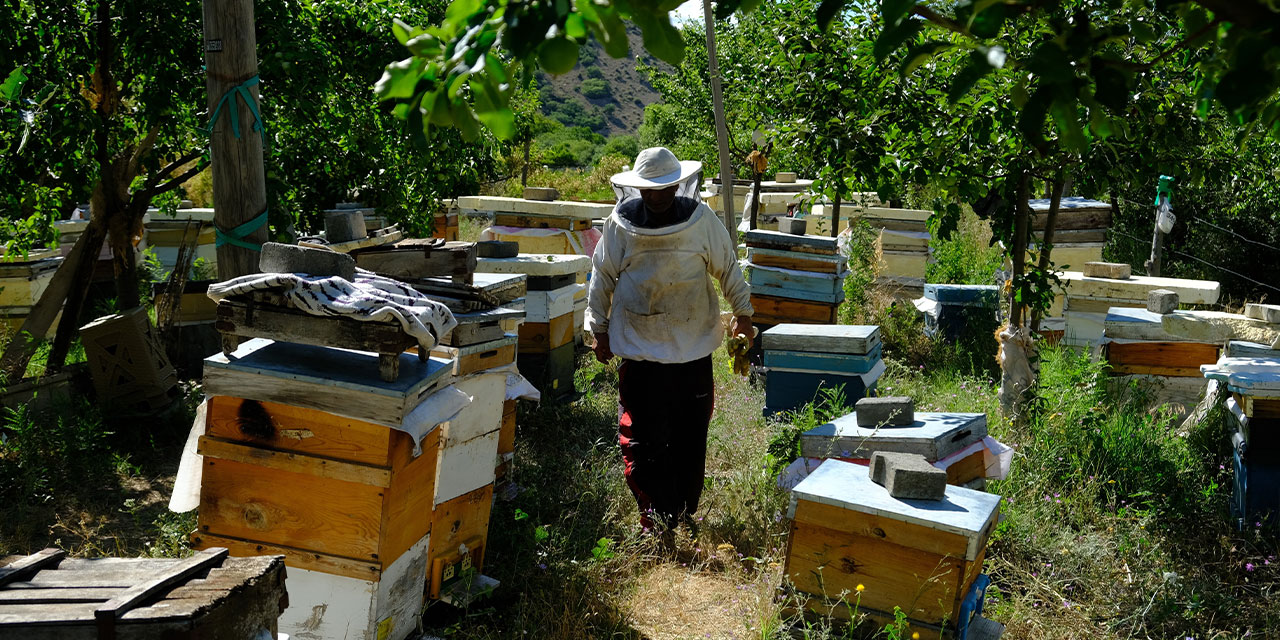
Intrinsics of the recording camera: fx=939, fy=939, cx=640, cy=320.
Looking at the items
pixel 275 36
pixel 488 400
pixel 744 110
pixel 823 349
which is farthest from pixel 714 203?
pixel 488 400

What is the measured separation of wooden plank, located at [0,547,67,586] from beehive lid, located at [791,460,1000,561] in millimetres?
1992

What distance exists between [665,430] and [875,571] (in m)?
1.39

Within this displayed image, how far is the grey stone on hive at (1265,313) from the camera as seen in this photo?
499 centimetres

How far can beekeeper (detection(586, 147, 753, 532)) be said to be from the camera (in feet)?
13.1

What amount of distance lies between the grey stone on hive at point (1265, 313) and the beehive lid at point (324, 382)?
Result: 4.52 meters

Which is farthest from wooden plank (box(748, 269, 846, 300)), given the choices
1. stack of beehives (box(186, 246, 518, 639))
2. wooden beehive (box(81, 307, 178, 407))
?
stack of beehives (box(186, 246, 518, 639))

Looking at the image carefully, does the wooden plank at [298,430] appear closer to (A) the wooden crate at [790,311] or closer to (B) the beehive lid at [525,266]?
(B) the beehive lid at [525,266]

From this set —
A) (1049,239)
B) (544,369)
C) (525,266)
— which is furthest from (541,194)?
(1049,239)

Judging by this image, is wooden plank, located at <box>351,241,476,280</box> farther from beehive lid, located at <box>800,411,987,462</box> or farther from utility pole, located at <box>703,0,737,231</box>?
utility pole, located at <box>703,0,737,231</box>

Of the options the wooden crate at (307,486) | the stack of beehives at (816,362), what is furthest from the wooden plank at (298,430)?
the stack of beehives at (816,362)

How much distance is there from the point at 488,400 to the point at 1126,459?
3198 mm

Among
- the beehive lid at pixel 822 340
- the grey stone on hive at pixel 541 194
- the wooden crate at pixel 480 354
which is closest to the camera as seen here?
the wooden crate at pixel 480 354

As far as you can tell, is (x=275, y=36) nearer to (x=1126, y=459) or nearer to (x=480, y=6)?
(x=480, y=6)

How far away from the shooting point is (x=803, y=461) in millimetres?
4043
